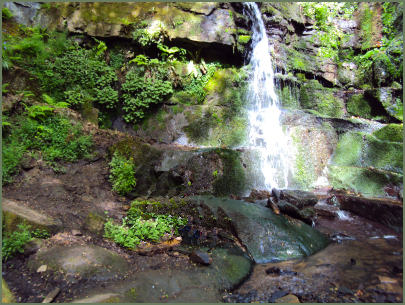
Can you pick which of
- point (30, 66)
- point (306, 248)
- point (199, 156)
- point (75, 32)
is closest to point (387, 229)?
point (306, 248)

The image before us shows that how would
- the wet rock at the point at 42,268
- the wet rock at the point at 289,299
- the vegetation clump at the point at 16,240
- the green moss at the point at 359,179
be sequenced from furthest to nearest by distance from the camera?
the green moss at the point at 359,179, the vegetation clump at the point at 16,240, the wet rock at the point at 42,268, the wet rock at the point at 289,299

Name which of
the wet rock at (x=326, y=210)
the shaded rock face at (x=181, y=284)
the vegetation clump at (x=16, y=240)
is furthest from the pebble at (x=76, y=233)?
the wet rock at (x=326, y=210)

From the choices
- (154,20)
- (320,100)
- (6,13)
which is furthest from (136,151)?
(320,100)

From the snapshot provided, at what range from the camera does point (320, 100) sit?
10.7m

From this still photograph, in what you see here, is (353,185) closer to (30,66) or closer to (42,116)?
(42,116)

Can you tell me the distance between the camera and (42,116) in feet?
19.5

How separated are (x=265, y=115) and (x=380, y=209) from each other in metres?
6.37

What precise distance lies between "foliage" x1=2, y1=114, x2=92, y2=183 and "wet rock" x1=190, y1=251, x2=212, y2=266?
3.80 metres

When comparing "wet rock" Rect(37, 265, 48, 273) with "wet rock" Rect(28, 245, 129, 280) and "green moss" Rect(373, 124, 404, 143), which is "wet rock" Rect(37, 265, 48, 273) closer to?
"wet rock" Rect(28, 245, 129, 280)

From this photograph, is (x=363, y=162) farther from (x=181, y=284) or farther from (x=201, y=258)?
(x=181, y=284)

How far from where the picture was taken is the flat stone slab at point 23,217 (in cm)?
351

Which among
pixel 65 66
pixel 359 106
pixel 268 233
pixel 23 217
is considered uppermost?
pixel 65 66

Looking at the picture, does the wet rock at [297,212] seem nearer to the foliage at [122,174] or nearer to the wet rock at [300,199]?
the wet rock at [300,199]

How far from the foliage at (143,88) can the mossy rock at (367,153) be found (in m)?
6.69
